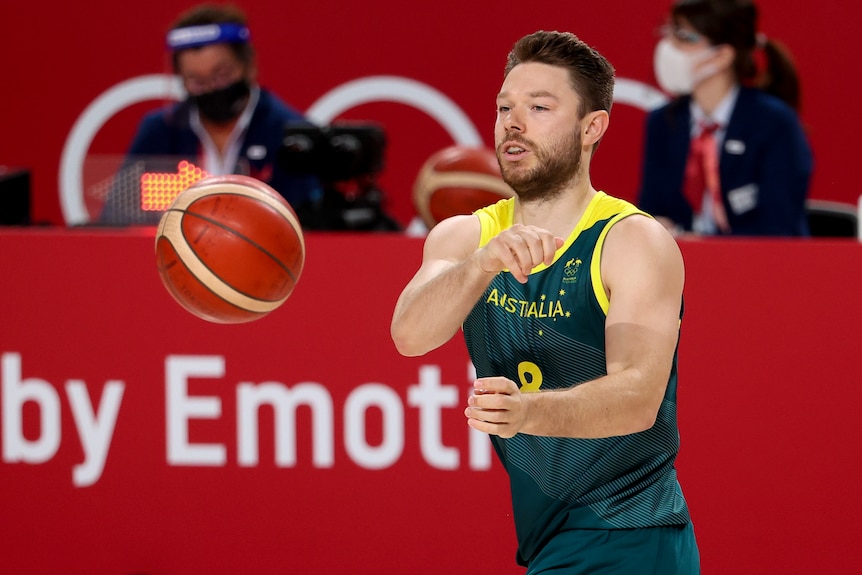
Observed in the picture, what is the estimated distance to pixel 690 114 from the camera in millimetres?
6098

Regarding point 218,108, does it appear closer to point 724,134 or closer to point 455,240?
point 724,134

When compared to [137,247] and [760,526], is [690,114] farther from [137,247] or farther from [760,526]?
[137,247]

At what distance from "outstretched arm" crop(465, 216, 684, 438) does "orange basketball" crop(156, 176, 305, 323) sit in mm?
1171

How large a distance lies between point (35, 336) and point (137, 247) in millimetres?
502

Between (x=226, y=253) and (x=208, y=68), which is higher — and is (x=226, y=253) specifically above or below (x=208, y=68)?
below

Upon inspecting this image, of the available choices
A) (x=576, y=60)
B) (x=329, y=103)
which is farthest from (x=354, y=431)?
(x=329, y=103)

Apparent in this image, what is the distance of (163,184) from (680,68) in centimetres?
252

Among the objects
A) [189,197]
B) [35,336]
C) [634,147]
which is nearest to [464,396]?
[189,197]

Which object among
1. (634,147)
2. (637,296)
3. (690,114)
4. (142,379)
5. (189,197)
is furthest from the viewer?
(634,147)

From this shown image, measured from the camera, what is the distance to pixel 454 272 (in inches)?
113

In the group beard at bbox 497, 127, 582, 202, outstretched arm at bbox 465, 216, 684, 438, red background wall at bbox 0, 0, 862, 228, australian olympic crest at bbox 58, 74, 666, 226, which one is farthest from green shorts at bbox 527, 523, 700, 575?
australian olympic crest at bbox 58, 74, 666, 226

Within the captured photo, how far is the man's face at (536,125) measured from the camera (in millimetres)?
2928

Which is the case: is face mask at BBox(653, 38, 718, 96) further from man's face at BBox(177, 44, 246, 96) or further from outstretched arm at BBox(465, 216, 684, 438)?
outstretched arm at BBox(465, 216, 684, 438)

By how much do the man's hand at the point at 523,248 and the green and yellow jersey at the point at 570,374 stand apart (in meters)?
0.32
